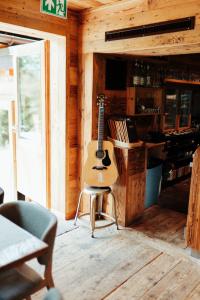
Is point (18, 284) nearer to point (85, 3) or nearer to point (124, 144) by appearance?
point (124, 144)

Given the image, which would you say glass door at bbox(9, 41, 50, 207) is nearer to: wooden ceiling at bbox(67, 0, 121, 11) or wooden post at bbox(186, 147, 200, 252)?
wooden ceiling at bbox(67, 0, 121, 11)

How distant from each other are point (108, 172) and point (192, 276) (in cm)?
136

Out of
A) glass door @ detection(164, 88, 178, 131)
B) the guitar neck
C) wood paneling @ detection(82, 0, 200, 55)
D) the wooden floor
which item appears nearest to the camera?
the wooden floor

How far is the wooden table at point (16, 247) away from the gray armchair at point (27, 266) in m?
A: 0.15

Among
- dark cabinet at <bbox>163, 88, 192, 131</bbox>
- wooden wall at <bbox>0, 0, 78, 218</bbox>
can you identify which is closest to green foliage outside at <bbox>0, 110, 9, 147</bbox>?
wooden wall at <bbox>0, 0, 78, 218</bbox>

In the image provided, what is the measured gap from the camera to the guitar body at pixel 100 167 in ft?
11.0

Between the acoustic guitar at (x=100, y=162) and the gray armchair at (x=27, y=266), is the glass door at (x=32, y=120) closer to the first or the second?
the acoustic guitar at (x=100, y=162)

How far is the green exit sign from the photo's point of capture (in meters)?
2.72

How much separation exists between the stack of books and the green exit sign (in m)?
1.28

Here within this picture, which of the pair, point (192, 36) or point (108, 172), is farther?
point (108, 172)

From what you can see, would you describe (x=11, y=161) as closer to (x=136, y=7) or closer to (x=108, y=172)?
(x=108, y=172)

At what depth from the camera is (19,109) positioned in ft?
13.5

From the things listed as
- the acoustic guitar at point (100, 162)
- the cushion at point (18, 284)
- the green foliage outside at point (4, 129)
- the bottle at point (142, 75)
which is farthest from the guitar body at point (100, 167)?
the green foliage outside at point (4, 129)

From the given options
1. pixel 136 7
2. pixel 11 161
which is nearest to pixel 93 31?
pixel 136 7
